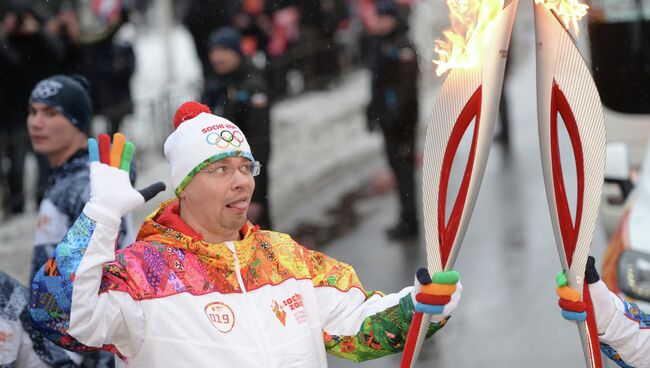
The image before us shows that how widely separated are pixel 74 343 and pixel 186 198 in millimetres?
493

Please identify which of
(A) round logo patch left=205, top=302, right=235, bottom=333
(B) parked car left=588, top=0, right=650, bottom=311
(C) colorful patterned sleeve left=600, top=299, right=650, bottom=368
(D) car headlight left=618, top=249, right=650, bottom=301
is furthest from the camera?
(B) parked car left=588, top=0, right=650, bottom=311

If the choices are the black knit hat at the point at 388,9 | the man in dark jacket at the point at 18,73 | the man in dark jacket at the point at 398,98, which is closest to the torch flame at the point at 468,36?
the man in dark jacket at the point at 398,98

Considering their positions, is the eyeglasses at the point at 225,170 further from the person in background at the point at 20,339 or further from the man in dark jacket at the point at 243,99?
the man in dark jacket at the point at 243,99

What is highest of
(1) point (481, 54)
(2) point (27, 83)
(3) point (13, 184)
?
(1) point (481, 54)

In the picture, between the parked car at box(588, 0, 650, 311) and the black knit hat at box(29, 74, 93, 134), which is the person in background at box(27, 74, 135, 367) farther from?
the parked car at box(588, 0, 650, 311)

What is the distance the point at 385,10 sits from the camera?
8570mm

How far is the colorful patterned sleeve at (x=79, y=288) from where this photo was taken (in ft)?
10.2

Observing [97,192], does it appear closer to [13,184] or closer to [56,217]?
[56,217]

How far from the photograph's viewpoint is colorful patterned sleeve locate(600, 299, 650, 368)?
140 inches

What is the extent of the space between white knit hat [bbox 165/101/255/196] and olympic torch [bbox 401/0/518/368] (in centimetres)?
53

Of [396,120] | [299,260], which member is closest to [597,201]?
[299,260]

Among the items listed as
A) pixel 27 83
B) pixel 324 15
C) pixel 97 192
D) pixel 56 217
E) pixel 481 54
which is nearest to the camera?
pixel 97 192

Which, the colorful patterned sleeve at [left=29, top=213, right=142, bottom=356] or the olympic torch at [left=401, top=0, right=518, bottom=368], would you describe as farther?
the olympic torch at [left=401, top=0, right=518, bottom=368]

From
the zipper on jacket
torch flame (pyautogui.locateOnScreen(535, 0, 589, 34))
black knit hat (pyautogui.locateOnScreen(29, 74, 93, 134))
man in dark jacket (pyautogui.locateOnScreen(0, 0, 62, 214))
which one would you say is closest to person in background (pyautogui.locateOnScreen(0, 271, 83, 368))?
black knit hat (pyautogui.locateOnScreen(29, 74, 93, 134))
